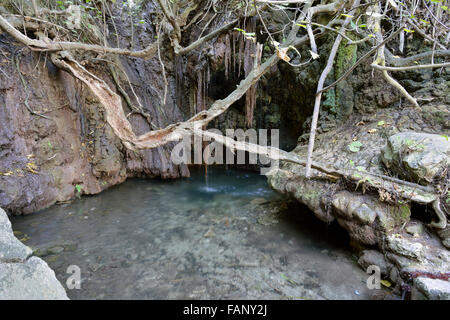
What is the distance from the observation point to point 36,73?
4.23 metres

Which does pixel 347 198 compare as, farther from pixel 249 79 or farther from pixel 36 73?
pixel 36 73

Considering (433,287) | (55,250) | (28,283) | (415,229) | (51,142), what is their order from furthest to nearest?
(51,142) < (55,250) < (415,229) < (433,287) < (28,283)

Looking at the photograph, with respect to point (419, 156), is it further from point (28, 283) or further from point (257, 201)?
point (28, 283)

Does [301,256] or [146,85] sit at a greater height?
[146,85]

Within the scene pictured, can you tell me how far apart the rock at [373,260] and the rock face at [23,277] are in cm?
310

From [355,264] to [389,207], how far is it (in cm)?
84

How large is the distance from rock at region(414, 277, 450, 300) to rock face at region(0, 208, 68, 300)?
3.05 meters

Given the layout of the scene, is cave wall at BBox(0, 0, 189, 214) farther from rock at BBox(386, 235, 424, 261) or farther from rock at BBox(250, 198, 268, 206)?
rock at BBox(386, 235, 424, 261)


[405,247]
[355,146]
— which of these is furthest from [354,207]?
[355,146]

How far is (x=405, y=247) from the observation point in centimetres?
228

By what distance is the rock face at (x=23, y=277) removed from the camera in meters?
1.45

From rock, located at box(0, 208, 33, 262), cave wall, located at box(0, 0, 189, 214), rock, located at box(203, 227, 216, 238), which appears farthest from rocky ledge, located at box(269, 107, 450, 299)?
cave wall, located at box(0, 0, 189, 214)

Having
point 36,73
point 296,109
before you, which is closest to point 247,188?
point 296,109

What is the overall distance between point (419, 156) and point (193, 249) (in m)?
3.24
